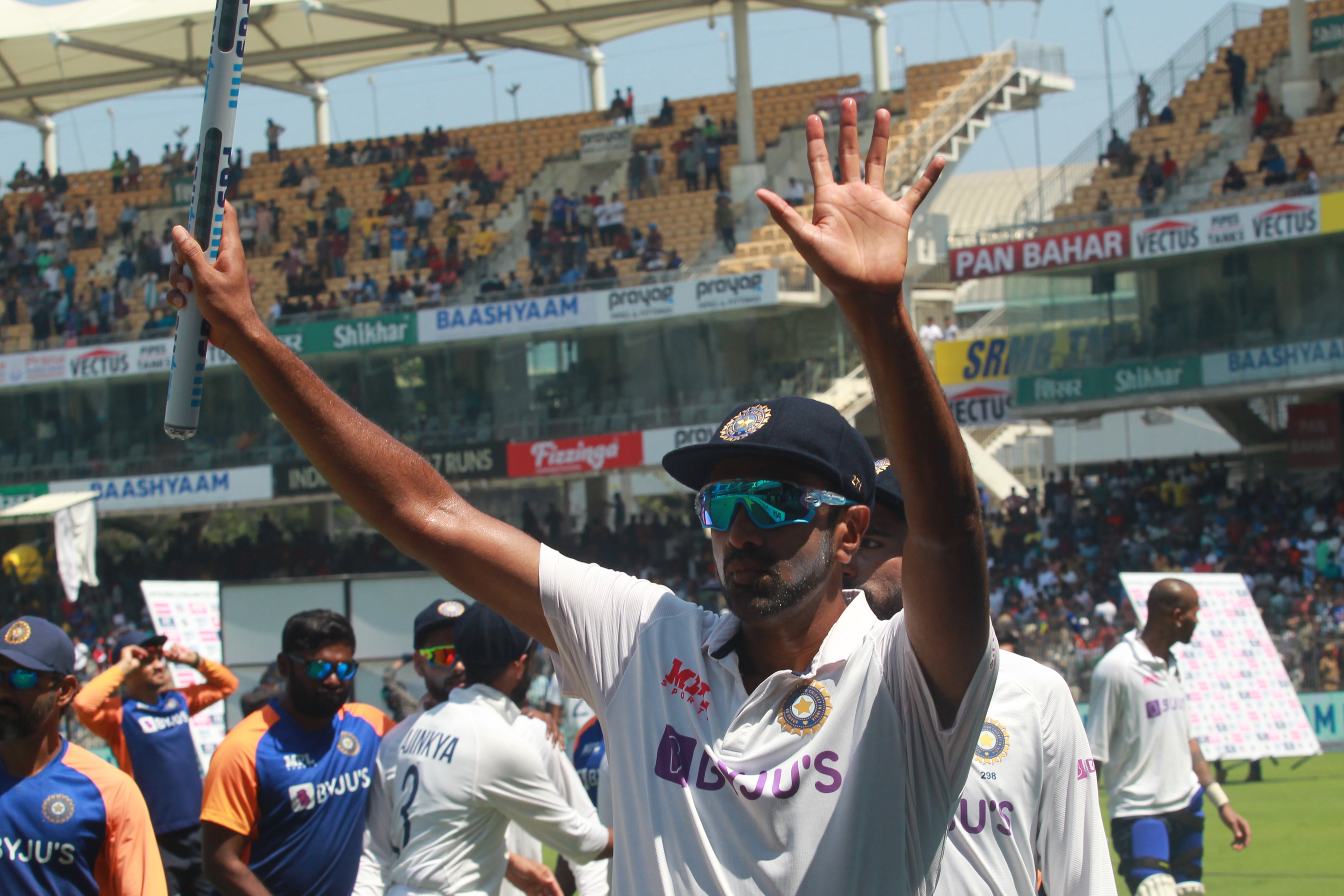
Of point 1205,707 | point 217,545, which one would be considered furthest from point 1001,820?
point 217,545

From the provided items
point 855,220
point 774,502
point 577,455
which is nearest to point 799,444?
point 774,502

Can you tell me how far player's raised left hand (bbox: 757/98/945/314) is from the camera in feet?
8.25

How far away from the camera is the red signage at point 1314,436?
30.4m

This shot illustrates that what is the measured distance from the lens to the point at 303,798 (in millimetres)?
5676

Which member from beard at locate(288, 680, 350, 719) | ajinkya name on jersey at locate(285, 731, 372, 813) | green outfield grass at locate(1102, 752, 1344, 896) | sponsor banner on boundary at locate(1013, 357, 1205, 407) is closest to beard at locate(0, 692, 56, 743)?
ajinkya name on jersey at locate(285, 731, 372, 813)

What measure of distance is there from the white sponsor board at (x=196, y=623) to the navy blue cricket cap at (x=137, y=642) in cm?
269

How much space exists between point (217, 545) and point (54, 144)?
63.1ft

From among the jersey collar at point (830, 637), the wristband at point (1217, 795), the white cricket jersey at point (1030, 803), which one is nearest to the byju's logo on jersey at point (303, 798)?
the white cricket jersey at point (1030, 803)

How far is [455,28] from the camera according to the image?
41.9 metres

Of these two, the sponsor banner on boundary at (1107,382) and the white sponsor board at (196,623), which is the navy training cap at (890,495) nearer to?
the white sponsor board at (196,623)

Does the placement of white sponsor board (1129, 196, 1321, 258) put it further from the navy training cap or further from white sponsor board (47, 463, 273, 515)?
the navy training cap

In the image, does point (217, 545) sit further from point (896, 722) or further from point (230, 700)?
point (896, 722)

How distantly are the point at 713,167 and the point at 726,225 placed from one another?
3412 mm

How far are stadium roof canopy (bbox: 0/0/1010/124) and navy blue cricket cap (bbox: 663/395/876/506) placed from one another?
37.2m
